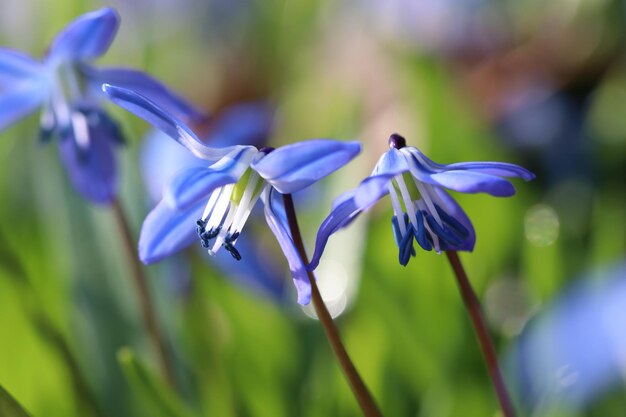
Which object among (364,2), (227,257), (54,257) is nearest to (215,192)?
(227,257)

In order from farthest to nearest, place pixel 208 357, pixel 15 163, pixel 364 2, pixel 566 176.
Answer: pixel 364 2 < pixel 15 163 < pixel 566 176 < pixel 208 357

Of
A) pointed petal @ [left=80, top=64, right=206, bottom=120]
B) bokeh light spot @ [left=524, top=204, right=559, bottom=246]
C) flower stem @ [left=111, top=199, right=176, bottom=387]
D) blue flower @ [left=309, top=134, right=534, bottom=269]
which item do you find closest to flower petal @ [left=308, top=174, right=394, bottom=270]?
blue flower @ [left=309, top=134, right=534, bottom=269]

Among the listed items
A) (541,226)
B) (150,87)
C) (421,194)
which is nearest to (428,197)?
(421,194)

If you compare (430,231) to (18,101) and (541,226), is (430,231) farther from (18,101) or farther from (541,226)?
(541,226)

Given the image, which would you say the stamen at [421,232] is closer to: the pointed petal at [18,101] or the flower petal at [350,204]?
the flower petal at [350,204]

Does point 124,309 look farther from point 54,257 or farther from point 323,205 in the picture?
point 323,205

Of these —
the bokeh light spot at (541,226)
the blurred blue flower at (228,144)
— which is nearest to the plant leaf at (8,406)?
the blurred blue flower at (228,144)
